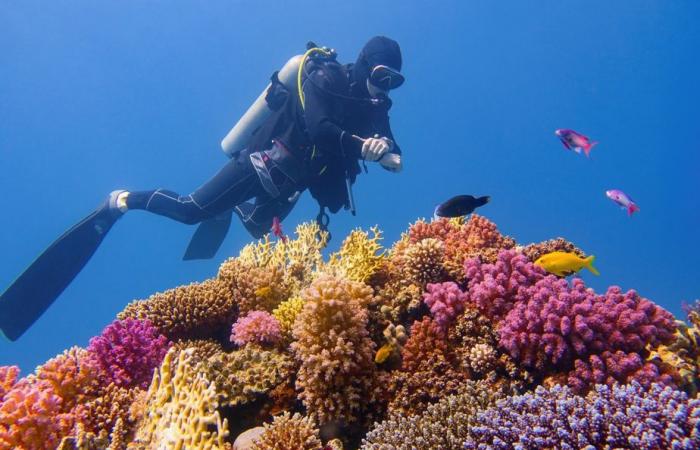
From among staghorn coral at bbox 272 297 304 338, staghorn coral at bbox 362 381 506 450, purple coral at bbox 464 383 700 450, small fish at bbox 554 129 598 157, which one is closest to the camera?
purple coral at bbox 464 383 700 450

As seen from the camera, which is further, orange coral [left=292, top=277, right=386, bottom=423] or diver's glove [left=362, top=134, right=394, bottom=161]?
diver's glove [left=362, top=134, right=394, bottom=161]

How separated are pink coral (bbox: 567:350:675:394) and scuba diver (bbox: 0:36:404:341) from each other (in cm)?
345

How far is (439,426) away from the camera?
2.76 m

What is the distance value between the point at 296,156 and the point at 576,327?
18.5 feet

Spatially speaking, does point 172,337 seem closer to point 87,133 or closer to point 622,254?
point 622,254

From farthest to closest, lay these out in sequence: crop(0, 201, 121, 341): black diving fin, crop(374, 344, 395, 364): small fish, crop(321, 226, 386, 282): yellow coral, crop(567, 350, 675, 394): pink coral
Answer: crop(0, 201, 121, 341): black diving fin, crop(321, 226, 386, 282): yellow coral, crop(374, 344, 395, 364): small fish, crop(567, 350, 675, 394): pink coral

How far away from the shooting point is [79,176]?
125000 millimetres

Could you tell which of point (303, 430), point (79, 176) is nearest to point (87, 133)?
point (79, 176)

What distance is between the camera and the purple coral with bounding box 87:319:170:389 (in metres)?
3.82

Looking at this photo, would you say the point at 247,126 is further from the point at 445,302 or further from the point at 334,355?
the point at 334,355

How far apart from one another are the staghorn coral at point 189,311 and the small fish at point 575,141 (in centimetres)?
518

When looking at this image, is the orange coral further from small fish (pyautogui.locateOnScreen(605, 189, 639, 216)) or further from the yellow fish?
small fish (pyautogui.locateOnScreen(605, 189, 639, 216))

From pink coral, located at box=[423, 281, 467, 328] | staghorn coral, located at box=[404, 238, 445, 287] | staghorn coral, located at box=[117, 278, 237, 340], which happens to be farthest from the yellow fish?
staghorn coral, located at box=[117, 278, 237, 340]

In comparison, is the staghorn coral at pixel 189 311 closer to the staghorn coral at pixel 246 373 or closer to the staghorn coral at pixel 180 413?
the staghorn coral at pixel 246 373
